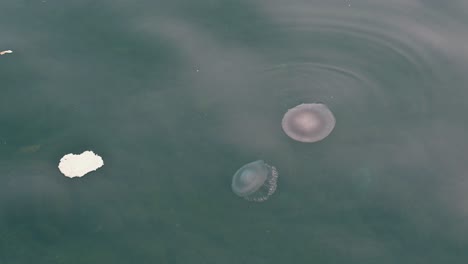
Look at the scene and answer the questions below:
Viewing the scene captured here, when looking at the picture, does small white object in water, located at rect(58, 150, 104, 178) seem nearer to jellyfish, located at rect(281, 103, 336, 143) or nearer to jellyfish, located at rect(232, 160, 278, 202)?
jellyfish, located at rect(232, 160, 278, 202)

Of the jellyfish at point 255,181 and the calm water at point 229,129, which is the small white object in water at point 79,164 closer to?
the calm water at point 229,129

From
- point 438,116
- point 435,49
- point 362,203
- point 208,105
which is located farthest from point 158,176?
point 435,49

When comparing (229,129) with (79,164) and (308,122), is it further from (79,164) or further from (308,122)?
(79,164)

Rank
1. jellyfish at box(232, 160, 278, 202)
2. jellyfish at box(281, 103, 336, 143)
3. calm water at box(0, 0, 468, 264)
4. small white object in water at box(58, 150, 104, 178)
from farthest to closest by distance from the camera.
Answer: jellyfish at box(281, 103, 336, 143), small white object in water at box(58, 150, 104, 178), jellyfish at box(232, 160, 278, 202), calm water at box(0, 0, 468, 264)

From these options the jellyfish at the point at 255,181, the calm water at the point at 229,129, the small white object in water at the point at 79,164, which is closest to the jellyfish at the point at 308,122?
the calm water at the point at 229,129

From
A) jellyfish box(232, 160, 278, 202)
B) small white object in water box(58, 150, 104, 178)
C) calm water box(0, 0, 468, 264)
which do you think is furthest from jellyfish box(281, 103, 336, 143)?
small white object in water box(58, 150, 104, 178)

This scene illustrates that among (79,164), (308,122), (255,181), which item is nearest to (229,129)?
(255,181)

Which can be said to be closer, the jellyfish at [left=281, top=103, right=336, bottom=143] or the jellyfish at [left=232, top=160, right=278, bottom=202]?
the jellyfish at [left=232, top=160, right=278, bottom=202]
